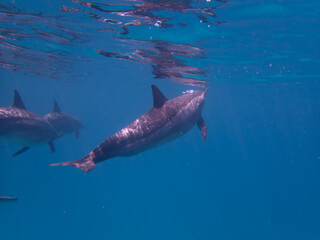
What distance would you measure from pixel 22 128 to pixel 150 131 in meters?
7.38

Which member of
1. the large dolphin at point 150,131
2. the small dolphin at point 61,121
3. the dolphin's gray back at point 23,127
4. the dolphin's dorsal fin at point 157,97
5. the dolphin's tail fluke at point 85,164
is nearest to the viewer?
the dolphin's tail fluke at point 85,164

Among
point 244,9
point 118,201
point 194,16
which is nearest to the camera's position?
point 244,9

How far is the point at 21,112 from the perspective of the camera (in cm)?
1074

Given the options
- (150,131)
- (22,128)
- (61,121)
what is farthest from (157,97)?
(61,121)

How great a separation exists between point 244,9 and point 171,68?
34.1ft

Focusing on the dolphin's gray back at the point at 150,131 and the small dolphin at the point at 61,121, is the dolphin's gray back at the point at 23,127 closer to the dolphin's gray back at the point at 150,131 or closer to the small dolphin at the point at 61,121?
the small dolphin at the point at 61,121

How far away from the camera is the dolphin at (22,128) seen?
382 inches

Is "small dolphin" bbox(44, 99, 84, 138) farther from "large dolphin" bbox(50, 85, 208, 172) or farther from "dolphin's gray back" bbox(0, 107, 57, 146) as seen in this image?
"large dolphin" bbox(50, 85, 208, 172)

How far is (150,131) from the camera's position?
5.84 m

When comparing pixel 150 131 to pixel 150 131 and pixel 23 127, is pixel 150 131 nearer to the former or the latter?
pixel 150 131

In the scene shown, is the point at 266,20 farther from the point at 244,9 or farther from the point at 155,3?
the point at 155,3

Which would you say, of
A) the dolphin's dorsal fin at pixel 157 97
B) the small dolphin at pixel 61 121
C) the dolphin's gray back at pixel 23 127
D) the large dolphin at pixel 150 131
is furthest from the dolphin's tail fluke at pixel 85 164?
the small dolphin at pixel 61 121

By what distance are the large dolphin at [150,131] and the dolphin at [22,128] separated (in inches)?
240

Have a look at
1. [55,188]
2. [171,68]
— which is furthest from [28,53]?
[55,188]
